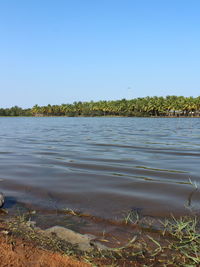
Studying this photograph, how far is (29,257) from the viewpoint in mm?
2645

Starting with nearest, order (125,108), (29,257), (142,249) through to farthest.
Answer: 1. (29,257)
2. (142,249)
3. (125,108)

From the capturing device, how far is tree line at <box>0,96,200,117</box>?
12625cm

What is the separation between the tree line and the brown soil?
126074 millimetres

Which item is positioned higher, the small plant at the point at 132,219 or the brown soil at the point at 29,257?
the brown soil at the point at 29,257

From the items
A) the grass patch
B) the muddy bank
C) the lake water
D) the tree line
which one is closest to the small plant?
the lake water

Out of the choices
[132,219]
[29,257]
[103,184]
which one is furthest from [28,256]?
[103,184]

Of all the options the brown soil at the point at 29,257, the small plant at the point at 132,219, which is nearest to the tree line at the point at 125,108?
the small plant at the point at 132,219

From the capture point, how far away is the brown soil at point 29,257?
2508mm

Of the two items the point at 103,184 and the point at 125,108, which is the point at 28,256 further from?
the point at 125,108

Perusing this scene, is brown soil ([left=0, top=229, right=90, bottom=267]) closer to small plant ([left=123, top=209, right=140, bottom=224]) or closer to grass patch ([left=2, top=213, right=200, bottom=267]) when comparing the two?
grass patch ([left=2, top=213, right=200, bottom=267])

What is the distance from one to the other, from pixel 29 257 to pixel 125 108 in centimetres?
13829

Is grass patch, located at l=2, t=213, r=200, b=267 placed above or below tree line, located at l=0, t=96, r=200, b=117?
below

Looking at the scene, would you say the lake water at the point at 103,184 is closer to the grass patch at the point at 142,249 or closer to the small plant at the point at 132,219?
the small plant at the point at 132,219

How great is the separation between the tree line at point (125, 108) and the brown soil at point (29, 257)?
12607 centimetres
